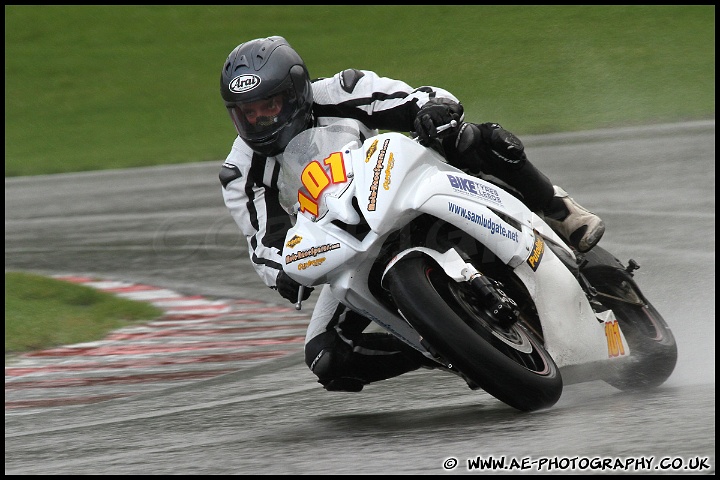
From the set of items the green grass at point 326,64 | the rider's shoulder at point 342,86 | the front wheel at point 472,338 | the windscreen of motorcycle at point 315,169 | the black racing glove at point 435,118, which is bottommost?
the green grass at point 326,64

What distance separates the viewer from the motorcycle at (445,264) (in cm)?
405

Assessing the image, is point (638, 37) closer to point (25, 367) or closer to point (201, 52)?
point (201, 52)

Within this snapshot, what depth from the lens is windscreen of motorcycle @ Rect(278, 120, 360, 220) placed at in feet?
14.3

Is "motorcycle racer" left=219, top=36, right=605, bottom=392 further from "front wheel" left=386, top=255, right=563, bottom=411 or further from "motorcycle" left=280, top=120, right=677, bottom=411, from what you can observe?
"front wheel" left=386, top=255, right=563, bottom=411

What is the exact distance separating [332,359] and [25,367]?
2.57 meters

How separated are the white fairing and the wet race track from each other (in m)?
0.41

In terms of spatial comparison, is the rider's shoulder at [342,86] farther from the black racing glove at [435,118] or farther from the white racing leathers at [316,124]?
the black racing glove at [435,118]

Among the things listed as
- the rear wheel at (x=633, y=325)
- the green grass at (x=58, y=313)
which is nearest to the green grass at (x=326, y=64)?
the green grass at (x=58, y=313)

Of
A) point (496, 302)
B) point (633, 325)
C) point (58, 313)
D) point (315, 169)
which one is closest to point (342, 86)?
point (315, 169)

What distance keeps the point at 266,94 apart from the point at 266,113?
91 mm

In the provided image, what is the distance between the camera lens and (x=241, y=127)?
15.4 ft

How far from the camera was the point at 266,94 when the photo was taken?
454 centimetres

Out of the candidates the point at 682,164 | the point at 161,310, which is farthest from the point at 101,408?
the point at 682,164

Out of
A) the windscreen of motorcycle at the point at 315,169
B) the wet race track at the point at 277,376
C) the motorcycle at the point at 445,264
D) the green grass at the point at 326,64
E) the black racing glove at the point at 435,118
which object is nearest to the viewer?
the wet race track at the point at 277,376
